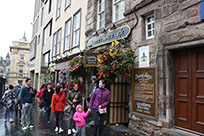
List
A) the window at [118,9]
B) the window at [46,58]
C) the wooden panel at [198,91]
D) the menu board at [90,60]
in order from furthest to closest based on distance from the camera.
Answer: the window at [46,58], the window at [118,9], the menu board at [90,60], the wooden panel at [198,91]

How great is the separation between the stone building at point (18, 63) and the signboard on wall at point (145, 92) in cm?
4628

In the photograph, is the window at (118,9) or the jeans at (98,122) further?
the window at (118,9)

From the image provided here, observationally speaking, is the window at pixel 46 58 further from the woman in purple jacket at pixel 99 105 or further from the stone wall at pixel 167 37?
the stone wall at pixel 167 37

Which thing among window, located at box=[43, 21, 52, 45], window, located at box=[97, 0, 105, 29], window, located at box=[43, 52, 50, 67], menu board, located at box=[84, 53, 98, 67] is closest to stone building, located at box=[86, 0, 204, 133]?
menu board, located at box=[84, 53, 98, 67]

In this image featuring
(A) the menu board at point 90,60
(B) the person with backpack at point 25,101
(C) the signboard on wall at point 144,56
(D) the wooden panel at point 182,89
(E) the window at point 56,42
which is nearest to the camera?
(D) the wooden panel at point 182,89

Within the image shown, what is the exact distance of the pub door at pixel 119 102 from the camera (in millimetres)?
6777

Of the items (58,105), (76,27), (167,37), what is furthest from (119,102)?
(76,27)

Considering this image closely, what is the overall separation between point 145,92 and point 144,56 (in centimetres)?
117

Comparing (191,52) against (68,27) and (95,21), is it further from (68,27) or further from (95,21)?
(68,27)

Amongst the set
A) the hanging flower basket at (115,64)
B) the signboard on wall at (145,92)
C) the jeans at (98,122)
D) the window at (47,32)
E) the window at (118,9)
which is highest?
the window at (47,32)

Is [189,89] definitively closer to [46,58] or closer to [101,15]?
[101,15]

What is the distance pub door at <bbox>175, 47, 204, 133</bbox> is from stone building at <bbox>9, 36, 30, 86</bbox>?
47.8 metres

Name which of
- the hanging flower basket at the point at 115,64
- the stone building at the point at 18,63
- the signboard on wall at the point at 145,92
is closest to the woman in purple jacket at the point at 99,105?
the hanging flower basket at the point at 115,64

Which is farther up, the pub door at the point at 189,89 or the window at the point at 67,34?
the window at the point at 67,34
